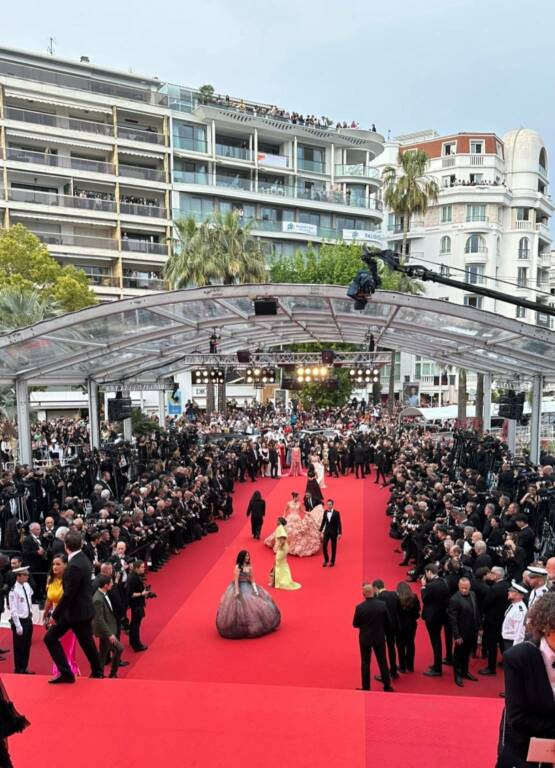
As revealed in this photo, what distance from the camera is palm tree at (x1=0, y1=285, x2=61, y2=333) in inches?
853

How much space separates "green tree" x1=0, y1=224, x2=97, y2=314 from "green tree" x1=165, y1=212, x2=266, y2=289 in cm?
510

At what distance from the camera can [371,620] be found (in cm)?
633

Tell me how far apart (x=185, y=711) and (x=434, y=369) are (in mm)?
52676

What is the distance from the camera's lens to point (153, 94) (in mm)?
43969

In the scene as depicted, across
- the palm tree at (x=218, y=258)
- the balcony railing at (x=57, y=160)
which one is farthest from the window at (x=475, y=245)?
the balcony railing at (x=57, y=160)

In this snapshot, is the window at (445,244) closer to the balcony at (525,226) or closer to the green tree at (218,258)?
the balcony at (525,226)

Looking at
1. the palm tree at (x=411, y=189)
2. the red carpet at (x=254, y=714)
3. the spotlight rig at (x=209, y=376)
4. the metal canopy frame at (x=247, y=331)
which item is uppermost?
the palm tree at (x=411, y=189)

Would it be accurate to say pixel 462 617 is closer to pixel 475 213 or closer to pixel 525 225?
pixel 475 213

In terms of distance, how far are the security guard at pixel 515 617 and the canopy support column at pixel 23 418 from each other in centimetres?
1285

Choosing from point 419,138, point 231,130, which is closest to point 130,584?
point 231,130

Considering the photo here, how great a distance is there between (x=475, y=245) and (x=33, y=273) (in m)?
41.9

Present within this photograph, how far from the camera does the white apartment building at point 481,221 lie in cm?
5216

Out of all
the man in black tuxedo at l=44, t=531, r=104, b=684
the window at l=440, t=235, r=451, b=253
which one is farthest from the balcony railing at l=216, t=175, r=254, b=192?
the man in black tuxedo at l=44, t=531, r=104, b=684

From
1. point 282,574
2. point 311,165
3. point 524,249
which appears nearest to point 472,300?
point 524,249
